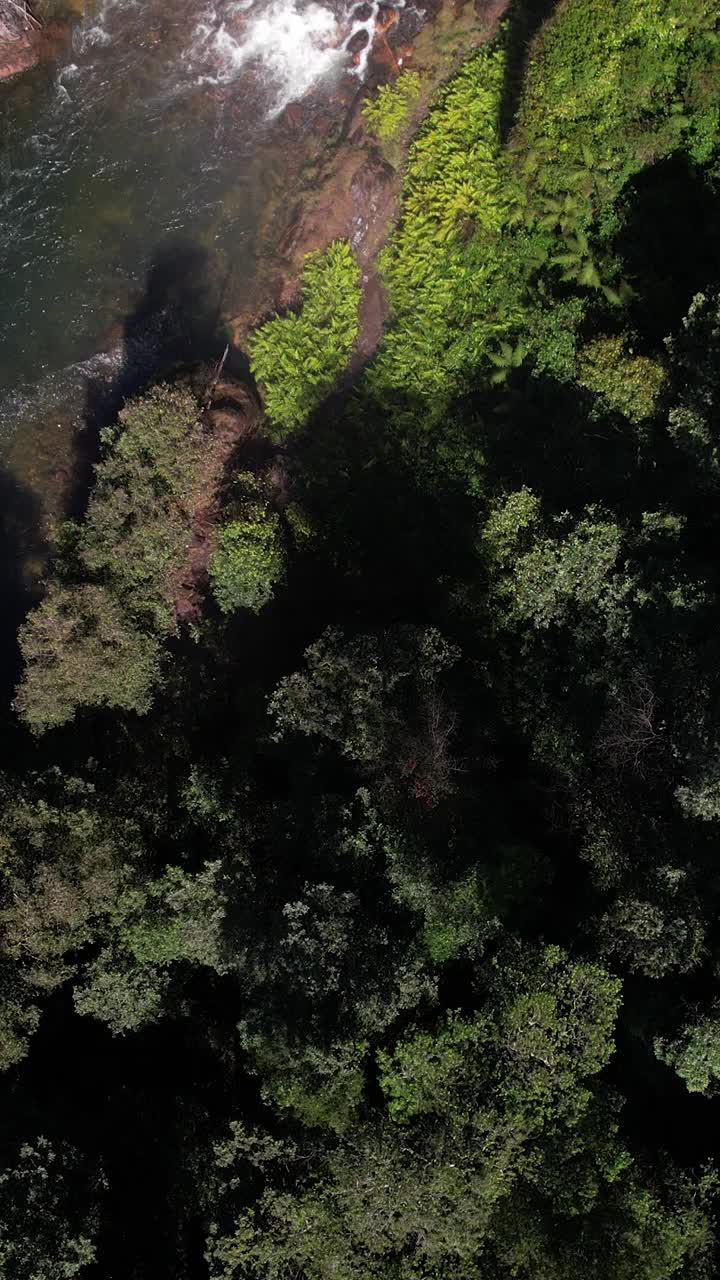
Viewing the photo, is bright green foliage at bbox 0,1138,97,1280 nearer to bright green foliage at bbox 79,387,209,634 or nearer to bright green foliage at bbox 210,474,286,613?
bright green foliage at bbox 79,387,209,634

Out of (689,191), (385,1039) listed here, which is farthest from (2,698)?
(689,191)

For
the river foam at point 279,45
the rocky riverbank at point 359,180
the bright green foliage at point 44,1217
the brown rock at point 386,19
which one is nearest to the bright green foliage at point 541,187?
the rocky riverbank at point 359,180

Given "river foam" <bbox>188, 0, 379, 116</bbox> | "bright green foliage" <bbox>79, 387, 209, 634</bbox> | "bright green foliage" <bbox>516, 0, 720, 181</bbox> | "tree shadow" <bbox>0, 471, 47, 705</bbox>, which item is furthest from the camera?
"tree shadow" <bbox>0, 471, 47, 705</bbox>

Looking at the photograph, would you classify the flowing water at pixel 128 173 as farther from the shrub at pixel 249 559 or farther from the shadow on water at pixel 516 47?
the shrub at pixel 249 559

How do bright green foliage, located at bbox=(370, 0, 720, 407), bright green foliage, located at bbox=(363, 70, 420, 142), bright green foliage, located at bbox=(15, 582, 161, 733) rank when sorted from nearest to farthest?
bright green foliage, located at bbox=(370, 0, 720, 407) → bright green foliage, located at bbox=(15, 582, 161, 733) → bright green foliage, located at bbox=(363, 70, 420, 142)

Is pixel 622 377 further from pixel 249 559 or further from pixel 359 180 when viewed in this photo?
pixel 249 559

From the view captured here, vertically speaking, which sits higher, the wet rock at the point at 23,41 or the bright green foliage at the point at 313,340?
the wet rock at the point at 23,41

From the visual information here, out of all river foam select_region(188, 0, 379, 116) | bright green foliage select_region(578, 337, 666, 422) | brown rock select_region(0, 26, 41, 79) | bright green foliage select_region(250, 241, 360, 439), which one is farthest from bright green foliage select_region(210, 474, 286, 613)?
brown rock select_region(0, 26, 41, 79)

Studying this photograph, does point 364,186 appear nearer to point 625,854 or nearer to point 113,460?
point 113,460
